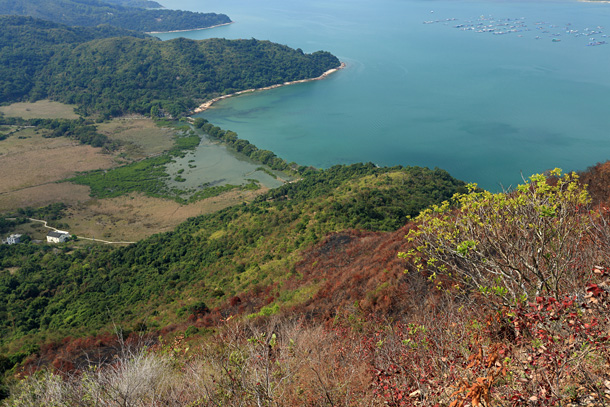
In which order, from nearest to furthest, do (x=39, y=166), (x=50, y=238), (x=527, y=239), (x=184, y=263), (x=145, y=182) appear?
(x=527, y=239) < (x=184, y=263) < (x=50, y=238) < (x=145, y=182) < (x=39, y=166)

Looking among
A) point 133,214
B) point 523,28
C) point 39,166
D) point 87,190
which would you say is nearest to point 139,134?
point 39,166

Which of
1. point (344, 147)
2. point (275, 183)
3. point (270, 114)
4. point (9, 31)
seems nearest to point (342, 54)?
point (270, 114)

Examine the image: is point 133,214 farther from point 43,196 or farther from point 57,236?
point 43,196

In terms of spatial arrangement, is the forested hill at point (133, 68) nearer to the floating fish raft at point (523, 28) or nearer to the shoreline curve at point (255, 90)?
the shoreline curve at point (255, 90)

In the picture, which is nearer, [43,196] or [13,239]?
[13,239]

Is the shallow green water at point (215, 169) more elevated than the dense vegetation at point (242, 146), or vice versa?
the dense vegetation at point (242, 146)

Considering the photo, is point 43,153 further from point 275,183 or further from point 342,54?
point 342,54

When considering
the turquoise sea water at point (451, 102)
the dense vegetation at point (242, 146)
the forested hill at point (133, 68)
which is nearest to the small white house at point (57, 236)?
the dense vegetation at point (242, 146)

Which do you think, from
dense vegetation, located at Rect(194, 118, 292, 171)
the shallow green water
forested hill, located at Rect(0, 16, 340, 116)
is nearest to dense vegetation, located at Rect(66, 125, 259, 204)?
the shallow green water
